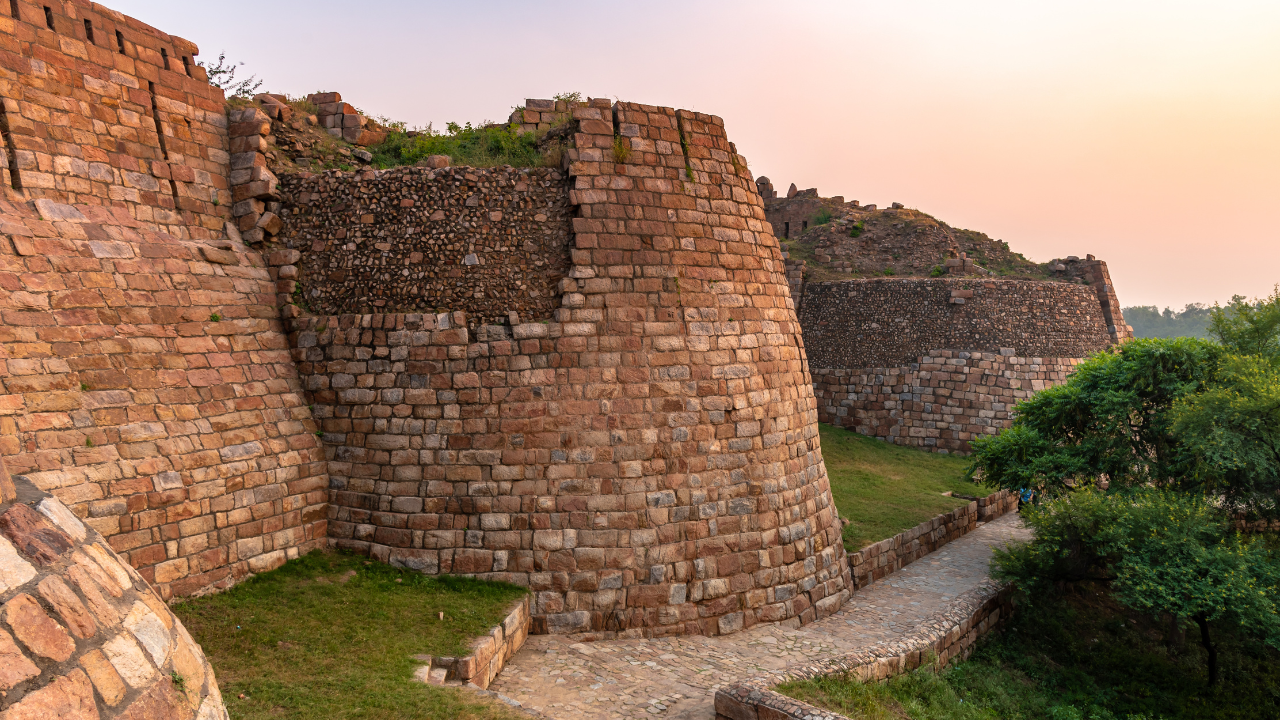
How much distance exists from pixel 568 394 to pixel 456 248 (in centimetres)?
247

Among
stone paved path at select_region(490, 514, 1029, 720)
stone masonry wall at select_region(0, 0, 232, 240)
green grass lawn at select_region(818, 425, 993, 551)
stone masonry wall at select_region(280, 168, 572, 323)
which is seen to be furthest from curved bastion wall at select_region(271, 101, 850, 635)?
green grass lawn at select_region(818, 425, 993, 551)

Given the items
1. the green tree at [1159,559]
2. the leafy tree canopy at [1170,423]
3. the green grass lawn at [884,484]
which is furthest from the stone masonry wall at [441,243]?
the leafy tree canopy at [1170,423]

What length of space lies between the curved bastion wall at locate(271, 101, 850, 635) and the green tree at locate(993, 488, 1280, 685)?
473 centimetres

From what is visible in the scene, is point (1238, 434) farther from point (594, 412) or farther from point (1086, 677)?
point (594, 412)

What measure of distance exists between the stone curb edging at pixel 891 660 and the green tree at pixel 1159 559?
0.96 meters

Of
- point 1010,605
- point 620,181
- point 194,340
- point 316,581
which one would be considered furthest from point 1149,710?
point 194,340

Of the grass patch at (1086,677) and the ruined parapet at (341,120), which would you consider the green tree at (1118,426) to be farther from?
the ruined parapet at (341,120)

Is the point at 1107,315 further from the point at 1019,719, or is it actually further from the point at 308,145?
the point at 308,145

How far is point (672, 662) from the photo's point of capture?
842 cm

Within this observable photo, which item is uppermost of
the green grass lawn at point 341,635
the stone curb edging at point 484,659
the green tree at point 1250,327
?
the green tree at point 1250,327

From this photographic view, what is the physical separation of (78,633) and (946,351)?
22.5 meters

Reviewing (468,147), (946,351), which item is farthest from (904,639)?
(946,351)

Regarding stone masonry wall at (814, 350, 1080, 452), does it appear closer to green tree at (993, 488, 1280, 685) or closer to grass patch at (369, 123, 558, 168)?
Answer: green tree at (993, 488, 1280, 685)

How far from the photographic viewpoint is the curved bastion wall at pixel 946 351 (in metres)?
21.4
